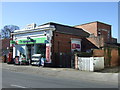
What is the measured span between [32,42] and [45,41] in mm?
3336

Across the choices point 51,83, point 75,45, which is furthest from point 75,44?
point 51,83

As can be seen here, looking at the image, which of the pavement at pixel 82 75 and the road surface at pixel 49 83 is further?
the pavement at pixel 82 75

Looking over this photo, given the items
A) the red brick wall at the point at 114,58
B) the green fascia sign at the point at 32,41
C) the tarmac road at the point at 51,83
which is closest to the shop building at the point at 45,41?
the green fascia sign at the point at 32,41

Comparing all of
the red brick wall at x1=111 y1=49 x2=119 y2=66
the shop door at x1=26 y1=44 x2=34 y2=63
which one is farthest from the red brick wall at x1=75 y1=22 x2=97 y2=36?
the shop door at x1=26 y1=44 x2=34 y2=63

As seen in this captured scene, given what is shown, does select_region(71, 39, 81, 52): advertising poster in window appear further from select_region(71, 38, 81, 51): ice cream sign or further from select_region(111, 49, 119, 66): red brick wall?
select_region(111, 49, 119, 66): red brick wall

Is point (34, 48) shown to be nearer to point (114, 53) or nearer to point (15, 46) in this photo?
point (15, 46)

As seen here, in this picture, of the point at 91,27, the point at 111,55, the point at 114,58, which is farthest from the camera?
the point at 91,27

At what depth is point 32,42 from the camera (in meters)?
29.3

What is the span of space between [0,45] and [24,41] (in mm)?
16012

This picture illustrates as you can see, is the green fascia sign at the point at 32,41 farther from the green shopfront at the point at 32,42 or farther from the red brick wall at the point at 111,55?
the red brick wall at the point at 111,55

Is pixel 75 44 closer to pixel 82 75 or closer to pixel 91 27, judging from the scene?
pixel 91 27

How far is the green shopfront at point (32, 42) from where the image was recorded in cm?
2672

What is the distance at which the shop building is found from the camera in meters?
26.6

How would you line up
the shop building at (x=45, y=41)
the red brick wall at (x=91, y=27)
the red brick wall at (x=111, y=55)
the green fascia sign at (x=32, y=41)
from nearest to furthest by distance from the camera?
the red brick wall at (x=111, y=55)
the shop building at (x=45, y=41)
the green fascia sign at (x=32, y=41)
the red brick wall at (x=91, y=27)
